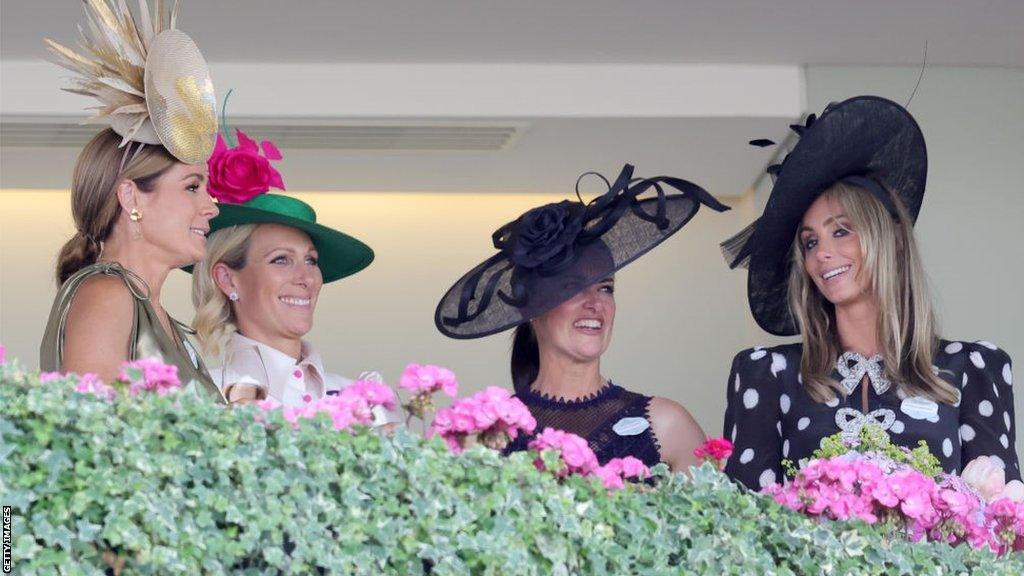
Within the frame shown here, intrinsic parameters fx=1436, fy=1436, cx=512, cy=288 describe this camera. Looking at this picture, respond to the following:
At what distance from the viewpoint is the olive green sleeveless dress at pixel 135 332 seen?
7.43 ft

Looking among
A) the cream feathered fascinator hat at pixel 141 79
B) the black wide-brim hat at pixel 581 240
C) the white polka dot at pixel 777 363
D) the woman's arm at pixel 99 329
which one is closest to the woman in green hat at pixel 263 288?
the black wide-brim hat at pixel 581 240

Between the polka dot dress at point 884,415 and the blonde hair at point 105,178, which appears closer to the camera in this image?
the blonde hair at point 105,178

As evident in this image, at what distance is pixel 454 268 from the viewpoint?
6062 millimetres

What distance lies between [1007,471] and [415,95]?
8.83ft

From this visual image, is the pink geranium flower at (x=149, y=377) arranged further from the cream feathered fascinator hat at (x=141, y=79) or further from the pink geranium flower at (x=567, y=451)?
the cream feathered fascinator hat at (x=141, y=79)

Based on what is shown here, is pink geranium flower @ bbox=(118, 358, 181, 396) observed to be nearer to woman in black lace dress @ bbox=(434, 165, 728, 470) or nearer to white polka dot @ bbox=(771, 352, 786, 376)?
woman in black lace dress @ bbox=(434, 165, 728, 470)

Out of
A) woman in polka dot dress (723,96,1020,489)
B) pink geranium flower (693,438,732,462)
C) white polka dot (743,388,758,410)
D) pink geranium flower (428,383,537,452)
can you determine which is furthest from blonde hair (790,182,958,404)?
pink geranium flower (428,383,537,452)

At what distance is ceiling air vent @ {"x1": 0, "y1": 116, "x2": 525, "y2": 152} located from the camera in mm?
4934

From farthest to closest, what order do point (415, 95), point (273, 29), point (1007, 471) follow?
point (415, 95)
point (273, 29)
point (1007, 471)

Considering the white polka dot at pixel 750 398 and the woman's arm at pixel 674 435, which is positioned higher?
the white polka dot at pixel 750 398

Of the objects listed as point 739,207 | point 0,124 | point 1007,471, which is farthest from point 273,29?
point 1007,471

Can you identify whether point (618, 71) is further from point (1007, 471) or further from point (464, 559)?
point (464, 559)

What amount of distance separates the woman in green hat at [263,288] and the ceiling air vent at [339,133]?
1.56 meters

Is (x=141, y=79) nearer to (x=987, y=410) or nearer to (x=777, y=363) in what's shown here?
(x=777, y=363)
